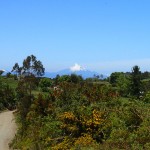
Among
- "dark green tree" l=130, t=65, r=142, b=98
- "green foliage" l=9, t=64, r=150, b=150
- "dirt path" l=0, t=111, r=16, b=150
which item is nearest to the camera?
"green foliage" l=9, t=64, r=150, b=150

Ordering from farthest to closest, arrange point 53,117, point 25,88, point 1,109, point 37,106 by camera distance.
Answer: point 1,109
point 25,88
point 37,106
point 53,117

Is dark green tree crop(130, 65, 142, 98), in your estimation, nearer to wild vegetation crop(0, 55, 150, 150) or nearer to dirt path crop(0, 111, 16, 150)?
dirt path crop(0, 111, 16, 150)

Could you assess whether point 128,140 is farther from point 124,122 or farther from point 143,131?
point 124,122

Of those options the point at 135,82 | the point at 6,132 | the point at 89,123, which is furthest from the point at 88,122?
the point at 135,82

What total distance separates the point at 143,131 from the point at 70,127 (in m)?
4.58

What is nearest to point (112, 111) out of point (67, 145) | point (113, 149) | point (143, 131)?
point (67, 145)

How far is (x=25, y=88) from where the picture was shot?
45.3 metres

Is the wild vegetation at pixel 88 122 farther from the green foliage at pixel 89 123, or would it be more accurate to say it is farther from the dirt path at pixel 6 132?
the dirt path at pixel 6 132

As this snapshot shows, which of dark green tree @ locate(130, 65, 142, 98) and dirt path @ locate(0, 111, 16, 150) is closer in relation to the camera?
dirt path @ locate(0, 111, 16, 150)

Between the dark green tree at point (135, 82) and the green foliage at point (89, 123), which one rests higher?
the dark green tree at point (135, 82)

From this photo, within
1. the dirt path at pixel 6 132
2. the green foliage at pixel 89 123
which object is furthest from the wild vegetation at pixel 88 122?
the dirt path at pixel 6 132

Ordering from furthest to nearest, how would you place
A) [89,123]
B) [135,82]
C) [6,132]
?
[135,82] → [6,132] → [89,123]

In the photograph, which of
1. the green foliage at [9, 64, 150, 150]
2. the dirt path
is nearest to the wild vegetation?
the green foliage at [9, 64, 150, 150]

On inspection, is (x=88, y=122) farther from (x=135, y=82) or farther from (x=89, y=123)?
(x=135, y=82)
